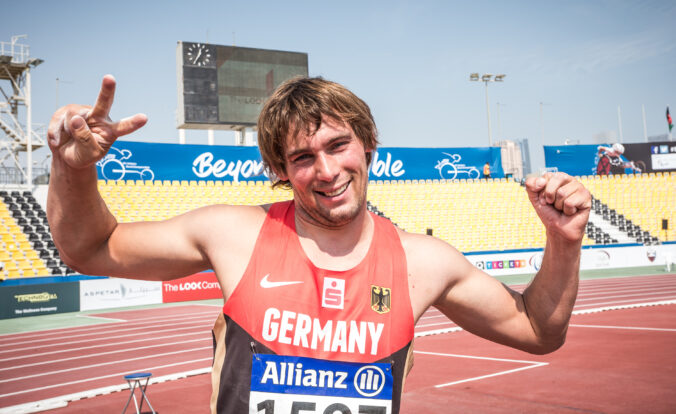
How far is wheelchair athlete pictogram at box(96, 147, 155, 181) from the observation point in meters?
22.1

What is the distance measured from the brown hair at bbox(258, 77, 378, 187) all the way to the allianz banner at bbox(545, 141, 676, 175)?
2977 centimetres

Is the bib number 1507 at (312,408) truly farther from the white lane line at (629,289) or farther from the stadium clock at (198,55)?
the stadium clock at (198,55)

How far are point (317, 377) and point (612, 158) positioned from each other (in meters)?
33.4

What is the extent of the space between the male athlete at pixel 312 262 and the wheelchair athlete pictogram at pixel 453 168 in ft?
89.6

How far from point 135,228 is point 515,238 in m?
26.4

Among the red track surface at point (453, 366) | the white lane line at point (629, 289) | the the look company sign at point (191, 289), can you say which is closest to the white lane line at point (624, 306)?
the red track surface at point (453, 366)

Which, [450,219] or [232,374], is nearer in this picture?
[232,374]

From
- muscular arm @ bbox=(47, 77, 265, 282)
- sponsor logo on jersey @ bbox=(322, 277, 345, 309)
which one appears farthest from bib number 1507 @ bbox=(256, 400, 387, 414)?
muscular arm @ bbox=(47, 77, 265, 282)

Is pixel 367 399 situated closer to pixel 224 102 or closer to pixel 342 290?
pixel 342 290

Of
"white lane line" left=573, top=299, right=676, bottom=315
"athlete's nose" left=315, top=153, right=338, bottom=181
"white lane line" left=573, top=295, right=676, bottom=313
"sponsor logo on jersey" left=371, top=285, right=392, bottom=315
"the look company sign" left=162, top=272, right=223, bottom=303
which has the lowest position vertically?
"white lane line" left=573, top=295, right=676, bottom=313

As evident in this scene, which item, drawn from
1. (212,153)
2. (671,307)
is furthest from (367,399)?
(212,153)

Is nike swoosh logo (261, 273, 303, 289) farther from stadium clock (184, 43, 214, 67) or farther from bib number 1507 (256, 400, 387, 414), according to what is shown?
stadium clock (184, 43, 214, 67)

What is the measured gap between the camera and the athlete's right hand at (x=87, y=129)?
4.99 feet

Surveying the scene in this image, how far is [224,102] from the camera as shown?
24891mm
